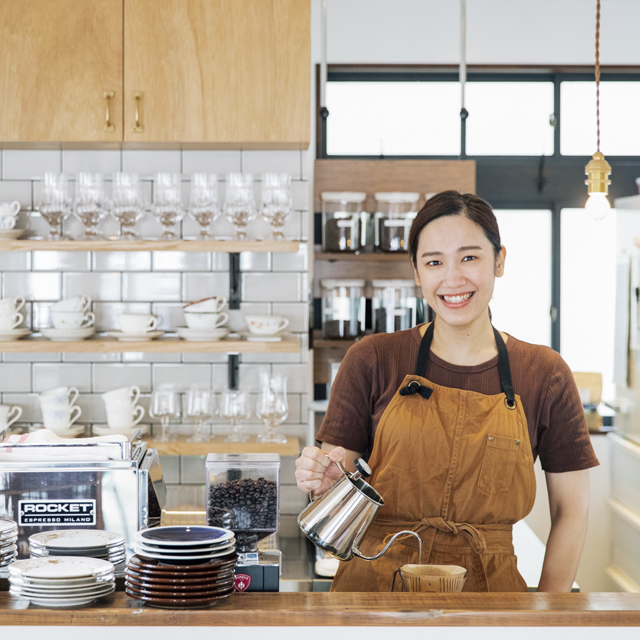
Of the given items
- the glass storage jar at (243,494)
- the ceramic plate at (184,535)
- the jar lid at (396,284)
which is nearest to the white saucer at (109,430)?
the jar lid at (396,284)

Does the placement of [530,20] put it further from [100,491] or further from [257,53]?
[100,491]

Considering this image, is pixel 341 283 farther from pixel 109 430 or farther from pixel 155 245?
pixel 109 430

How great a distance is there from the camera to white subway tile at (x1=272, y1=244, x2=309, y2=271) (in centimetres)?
297

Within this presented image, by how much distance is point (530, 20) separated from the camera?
150 inches

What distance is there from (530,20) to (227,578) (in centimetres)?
349

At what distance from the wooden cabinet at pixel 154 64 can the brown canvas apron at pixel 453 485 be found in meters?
1.35

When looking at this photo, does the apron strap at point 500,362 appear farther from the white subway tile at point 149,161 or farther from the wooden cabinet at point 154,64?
the white subway tile at point 149,161

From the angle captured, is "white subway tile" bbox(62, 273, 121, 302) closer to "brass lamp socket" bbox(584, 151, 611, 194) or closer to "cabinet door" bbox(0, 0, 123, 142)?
"cabinet door" bbox(0, 0, 123, 142)

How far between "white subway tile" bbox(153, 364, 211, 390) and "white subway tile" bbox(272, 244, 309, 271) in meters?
0.50

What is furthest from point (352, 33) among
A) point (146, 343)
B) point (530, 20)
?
point (146, 343)

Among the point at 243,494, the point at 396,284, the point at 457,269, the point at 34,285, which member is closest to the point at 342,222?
the point at 396,284

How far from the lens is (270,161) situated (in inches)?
116

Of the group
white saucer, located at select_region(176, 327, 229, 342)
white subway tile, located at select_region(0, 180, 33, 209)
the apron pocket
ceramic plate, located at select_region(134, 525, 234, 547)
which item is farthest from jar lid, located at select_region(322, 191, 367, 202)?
ceramic plate, located at select_region(134, 525, 234, 547)

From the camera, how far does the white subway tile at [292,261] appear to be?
2.97m
